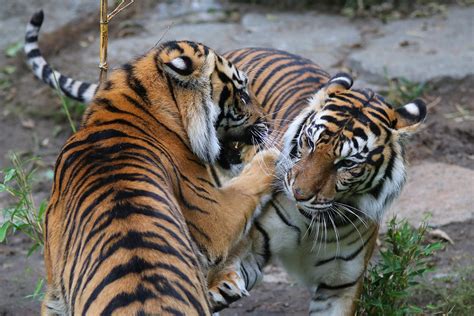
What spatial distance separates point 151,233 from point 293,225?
4.31 ft

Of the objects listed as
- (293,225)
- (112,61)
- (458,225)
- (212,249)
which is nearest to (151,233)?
(212,249)

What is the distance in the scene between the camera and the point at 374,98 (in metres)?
3.96

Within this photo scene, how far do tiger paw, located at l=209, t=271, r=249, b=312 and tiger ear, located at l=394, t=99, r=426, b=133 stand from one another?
3.31 feet

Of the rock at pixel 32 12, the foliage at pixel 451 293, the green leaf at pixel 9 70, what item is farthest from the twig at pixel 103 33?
the rock at pixel 32 12

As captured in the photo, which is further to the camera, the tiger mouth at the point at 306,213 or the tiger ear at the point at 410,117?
the tiger mouth at the point at 306,213

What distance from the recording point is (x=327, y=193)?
3715 millimetres

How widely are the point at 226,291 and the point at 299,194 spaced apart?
0.57m

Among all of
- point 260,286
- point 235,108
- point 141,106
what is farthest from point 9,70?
point 141,106

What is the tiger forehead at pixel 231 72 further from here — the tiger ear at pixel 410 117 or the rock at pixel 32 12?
the rock at pixel 32 12

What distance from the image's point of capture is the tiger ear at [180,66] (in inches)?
146

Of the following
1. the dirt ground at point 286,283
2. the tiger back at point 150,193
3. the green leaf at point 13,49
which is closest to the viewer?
the tiger back at point 150,193

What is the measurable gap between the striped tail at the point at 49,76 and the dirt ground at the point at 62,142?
3.53 feet

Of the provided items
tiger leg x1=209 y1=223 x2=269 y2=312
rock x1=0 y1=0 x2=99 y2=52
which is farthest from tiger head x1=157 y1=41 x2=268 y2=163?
rock x1=0 y1=0 x2=99 y2=52

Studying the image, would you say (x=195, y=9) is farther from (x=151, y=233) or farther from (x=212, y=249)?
(x=151, y=233)
